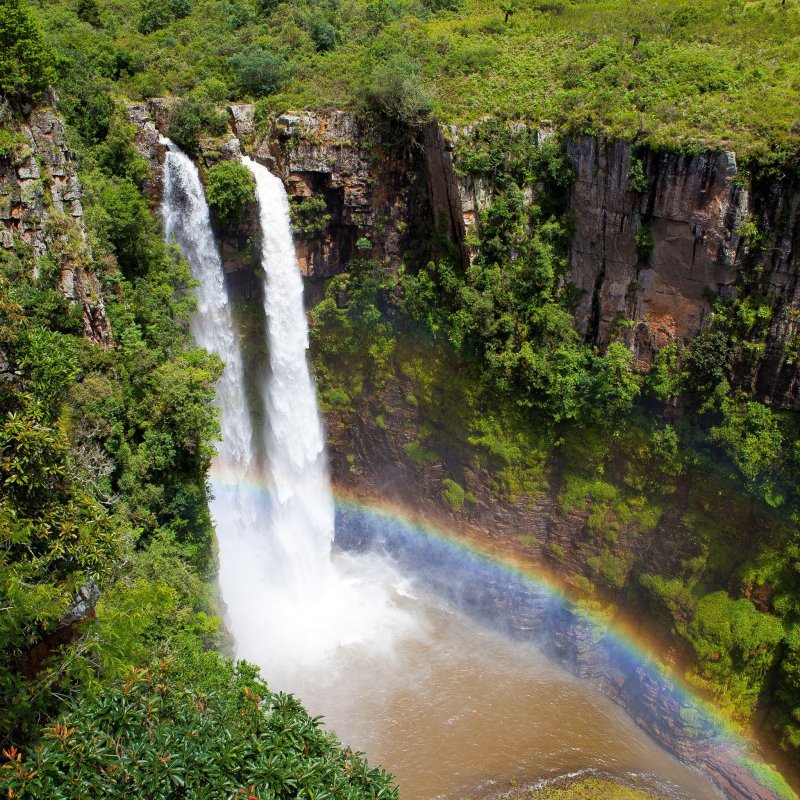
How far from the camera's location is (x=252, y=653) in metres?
24.3

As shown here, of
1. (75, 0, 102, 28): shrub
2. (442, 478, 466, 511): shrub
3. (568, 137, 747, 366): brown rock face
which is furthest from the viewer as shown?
(75, 0, 102, 28): shrub

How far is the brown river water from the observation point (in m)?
20.9

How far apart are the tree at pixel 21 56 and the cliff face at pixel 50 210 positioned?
2.14ft

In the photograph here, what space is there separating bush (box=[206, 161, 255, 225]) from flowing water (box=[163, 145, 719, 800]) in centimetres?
65

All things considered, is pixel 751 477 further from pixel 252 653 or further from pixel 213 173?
pixel 213 173

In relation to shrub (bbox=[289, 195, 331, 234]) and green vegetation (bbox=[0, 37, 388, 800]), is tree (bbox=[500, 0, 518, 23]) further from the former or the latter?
green vegetation (bbox=[0, 37, 388, 800])

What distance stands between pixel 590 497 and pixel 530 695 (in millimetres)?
7395

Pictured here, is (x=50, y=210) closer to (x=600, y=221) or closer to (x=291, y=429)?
(x=291, y=429)

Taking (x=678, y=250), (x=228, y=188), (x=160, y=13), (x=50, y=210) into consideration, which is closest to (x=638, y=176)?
(x=678, y=250)

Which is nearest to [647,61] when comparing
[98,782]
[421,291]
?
[421,291]

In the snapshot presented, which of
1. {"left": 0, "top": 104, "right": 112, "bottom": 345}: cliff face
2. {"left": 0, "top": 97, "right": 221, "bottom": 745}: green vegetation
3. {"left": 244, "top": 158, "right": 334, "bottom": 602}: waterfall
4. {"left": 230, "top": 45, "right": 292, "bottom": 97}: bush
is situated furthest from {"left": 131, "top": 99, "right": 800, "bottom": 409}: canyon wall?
{"left": 0, "top": 104, "right": 112, "bottom": 345}: cliff face

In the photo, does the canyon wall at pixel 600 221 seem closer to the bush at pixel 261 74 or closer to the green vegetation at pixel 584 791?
the bush at pixel 261 74

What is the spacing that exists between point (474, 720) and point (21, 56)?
2413 centimetres

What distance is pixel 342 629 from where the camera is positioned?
25.8m
